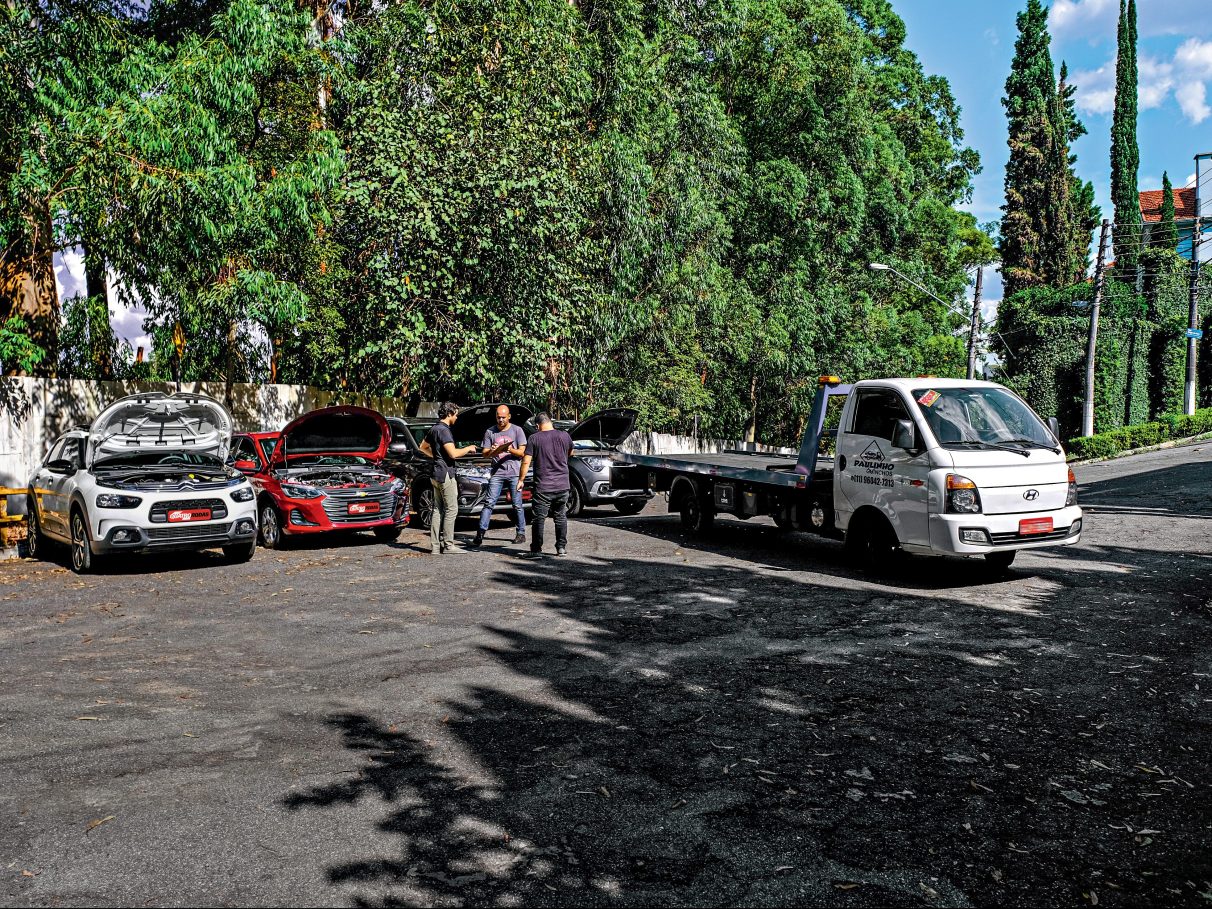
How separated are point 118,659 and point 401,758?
3.53m

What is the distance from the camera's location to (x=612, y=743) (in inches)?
222

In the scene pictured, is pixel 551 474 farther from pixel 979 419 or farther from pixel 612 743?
pixel 612 743

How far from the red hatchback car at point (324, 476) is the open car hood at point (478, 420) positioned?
4.28ft

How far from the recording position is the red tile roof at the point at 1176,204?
80.7 m

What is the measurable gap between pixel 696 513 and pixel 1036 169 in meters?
45.6

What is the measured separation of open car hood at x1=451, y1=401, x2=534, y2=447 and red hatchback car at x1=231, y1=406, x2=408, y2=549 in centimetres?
130

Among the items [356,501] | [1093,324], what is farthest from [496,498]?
[1093,324]

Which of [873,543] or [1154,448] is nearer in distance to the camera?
[873,543]

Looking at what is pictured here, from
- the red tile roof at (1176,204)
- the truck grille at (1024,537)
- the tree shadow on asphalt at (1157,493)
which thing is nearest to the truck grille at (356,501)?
the truck grille at (1024,537)

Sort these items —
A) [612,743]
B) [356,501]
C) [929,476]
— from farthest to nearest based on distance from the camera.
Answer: [356,501], [929,476], [612,743]

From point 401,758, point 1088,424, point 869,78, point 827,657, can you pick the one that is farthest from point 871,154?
point 401,758

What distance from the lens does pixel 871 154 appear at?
118 feet

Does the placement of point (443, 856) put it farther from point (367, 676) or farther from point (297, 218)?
point (297, 218)

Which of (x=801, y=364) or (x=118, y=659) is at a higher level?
(x=801, y=364)
